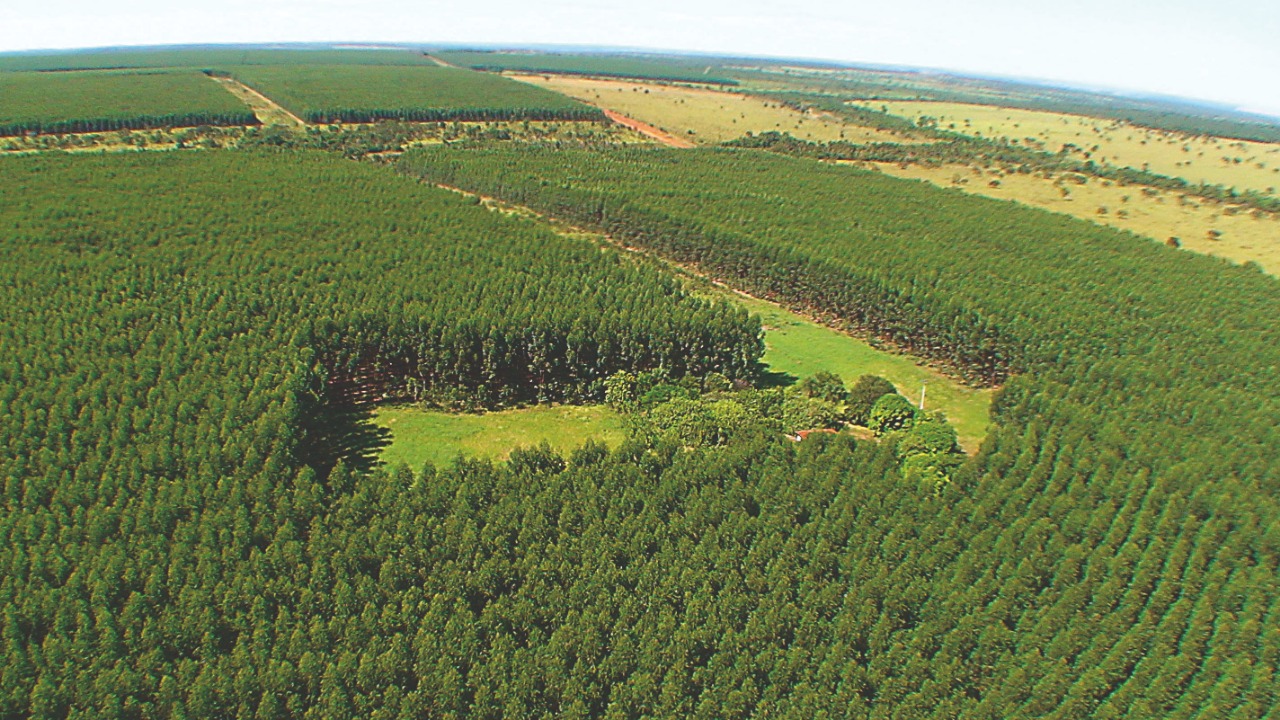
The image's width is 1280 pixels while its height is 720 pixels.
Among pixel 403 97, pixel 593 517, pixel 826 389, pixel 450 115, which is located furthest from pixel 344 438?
pixel 403 97

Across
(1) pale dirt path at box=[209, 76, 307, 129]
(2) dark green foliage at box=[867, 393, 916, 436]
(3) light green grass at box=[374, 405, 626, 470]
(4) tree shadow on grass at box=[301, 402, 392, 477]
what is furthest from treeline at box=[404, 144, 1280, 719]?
(1) pale dirt path at box=[209, 76, 307, 129]

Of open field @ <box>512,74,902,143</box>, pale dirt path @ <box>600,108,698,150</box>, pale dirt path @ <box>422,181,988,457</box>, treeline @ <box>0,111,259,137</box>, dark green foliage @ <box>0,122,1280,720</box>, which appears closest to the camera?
dark green foliage @ <box>0,122,1280,720</box>

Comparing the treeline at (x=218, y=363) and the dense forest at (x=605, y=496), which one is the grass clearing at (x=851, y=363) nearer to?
the dense forest at (x=605, y=496)

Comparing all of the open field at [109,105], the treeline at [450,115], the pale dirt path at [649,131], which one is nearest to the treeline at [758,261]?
the pale dirt path at [649,131]

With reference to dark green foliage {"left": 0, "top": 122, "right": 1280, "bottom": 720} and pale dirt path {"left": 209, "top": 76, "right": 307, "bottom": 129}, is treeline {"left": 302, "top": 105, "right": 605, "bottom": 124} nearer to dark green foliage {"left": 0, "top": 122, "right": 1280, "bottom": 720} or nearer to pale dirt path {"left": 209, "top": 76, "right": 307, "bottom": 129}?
pale dirt path {"left": 209, "top": 76, "right": 307, "bottom": 129}

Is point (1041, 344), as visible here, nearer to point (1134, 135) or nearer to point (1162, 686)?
point (1162, 686)

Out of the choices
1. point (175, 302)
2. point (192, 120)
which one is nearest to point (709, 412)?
point (175, 302)
